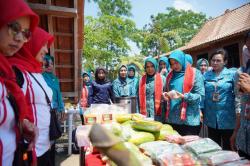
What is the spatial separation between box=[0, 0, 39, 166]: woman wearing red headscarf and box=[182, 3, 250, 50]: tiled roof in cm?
1155

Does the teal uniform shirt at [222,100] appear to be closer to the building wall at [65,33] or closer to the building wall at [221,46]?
the building wall at [65,33]

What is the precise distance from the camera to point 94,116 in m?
2.77

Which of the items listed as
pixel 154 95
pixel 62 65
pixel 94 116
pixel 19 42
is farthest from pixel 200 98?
pixel 62 65

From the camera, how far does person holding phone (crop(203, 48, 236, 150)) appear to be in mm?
3363

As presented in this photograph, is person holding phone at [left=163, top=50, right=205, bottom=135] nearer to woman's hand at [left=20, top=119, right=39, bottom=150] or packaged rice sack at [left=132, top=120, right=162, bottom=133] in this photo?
packaged rice sack at [left=132, top=120, right=162, bottom=133]

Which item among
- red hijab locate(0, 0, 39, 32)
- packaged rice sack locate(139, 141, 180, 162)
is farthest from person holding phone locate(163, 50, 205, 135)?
red hijab locate(0, 0, 39, 32)

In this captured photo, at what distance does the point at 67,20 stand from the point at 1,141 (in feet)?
10.7

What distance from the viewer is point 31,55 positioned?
192 cm

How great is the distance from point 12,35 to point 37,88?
0.56 m

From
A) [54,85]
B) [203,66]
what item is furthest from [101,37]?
[54,85]

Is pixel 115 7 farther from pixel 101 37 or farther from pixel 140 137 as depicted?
pixel 140 137

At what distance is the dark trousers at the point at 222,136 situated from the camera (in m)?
3.35

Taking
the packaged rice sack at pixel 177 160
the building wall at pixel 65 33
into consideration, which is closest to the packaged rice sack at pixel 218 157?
the packaged rice sack at pixel 177 160

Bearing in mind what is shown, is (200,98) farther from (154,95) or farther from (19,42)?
(19,42)
